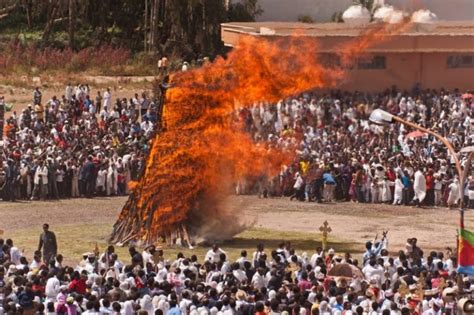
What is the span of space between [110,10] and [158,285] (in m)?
34.2

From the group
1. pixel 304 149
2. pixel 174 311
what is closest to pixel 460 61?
pixel 304 149

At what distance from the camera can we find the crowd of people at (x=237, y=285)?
74.4 feet

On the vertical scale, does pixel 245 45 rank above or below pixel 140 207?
above

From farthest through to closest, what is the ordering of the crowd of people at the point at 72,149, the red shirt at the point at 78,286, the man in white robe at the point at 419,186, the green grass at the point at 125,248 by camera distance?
the man in white robe at the point at 419,186, the crowd of people at the point at 72,149, the green grass at the point at 125,248, the red shirt at the point at 78,286

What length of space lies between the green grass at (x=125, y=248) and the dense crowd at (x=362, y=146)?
4.52 m

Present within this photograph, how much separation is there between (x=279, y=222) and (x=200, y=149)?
4587 millimetres

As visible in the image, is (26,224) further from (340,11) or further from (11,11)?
(11,11)

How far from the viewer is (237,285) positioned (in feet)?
80.4

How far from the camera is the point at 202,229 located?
32406 mm

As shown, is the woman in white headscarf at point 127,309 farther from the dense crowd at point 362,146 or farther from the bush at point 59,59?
the bush at point 59,59

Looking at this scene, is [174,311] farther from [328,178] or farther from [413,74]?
[413,74]

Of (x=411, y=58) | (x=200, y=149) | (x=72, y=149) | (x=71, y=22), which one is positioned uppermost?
(x=71, y=22)

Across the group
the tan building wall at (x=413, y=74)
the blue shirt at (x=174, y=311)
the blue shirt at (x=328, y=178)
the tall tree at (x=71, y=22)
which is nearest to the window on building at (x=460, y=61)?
the tan building wall at (x=413, y=74)

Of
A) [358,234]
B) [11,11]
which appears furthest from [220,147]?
[11,11]
